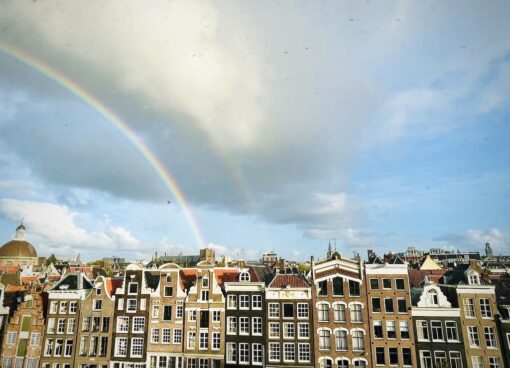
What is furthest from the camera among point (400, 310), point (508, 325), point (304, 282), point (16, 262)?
point (16, 262)

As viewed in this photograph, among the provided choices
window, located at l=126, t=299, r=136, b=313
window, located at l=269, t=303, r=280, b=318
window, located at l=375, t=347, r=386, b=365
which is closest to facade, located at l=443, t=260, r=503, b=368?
window, located at l=375, t=347, r=386, b=365

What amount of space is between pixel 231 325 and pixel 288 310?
8921mm

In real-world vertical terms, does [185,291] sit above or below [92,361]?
above

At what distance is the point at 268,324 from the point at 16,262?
457 feet

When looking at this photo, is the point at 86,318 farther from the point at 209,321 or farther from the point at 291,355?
the point at 291,355

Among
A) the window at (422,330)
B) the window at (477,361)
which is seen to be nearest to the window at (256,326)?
the window at (422,330)

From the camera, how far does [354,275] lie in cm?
A: 5369

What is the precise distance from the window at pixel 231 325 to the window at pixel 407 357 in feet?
78.6

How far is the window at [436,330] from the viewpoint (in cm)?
5000

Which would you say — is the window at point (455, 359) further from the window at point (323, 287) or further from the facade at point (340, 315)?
the window at point (323, 287)

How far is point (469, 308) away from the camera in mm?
49938

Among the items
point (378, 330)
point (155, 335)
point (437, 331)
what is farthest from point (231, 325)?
point (437, 331)

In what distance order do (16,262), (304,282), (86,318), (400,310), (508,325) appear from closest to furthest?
(508,325) < (400,310) < (304,282) < (86,318) < (16,262)

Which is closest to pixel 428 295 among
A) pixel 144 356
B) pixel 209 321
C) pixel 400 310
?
pixel 400 310
